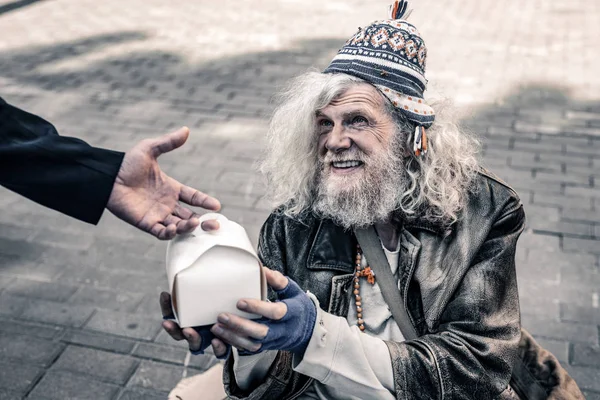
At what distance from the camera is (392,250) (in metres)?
2.46

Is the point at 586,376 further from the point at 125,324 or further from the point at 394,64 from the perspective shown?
the point at 125,324

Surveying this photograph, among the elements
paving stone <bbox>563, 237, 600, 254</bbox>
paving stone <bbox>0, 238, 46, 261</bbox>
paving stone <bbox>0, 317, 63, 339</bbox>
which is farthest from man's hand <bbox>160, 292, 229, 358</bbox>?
paving stone <bbox>563, 237, 600, 254</bbox>

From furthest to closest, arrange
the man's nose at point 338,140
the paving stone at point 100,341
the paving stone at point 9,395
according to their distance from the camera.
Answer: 1. the paving stone at point 100,341
2. the paving stone at point 9,395
3. the man's nose at point 338,140

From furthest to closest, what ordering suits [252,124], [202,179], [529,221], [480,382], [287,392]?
[252,124] → [202,179] → [529,221] → [287,392] → [480,382]

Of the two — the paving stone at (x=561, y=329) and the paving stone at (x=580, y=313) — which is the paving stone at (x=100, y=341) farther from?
the paving stone at (x=580, y=313)

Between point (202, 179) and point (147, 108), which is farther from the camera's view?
point (147, 108)

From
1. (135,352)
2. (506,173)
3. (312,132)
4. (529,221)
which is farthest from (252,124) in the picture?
(312,132)

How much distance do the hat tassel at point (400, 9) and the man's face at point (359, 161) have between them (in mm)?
324

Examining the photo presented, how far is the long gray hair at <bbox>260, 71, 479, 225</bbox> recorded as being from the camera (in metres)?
2.41

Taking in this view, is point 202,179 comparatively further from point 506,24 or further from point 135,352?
point 506,24

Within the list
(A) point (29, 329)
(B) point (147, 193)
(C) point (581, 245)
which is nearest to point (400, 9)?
(B) point (147, 193)

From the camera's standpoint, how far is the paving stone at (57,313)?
377 cm

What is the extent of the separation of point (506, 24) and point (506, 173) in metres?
5.08

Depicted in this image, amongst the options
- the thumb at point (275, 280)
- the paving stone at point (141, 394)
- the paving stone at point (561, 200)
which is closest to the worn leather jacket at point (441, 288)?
the thumb at point (275, 280)
